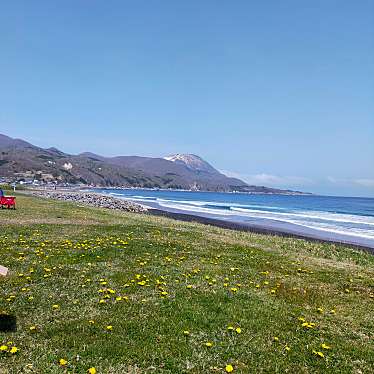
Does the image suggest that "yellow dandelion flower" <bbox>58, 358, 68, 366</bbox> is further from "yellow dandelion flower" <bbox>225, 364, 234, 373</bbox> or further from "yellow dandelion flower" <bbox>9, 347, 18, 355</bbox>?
"yellow dandelion flower" <bbox>225, 364, 234, 373</bbox>

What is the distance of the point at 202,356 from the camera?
9094mm

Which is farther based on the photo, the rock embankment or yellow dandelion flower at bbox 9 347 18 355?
the rock embankment

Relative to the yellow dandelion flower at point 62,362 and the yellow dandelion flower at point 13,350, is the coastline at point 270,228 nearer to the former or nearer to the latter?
the yellow dandelion flower at point 62,362

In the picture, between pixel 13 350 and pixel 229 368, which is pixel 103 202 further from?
pixel 229 368

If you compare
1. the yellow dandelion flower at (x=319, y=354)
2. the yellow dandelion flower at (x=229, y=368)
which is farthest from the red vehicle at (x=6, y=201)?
the yellow dandelion flower at (x=319, y=354)

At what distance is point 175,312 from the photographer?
1149cm

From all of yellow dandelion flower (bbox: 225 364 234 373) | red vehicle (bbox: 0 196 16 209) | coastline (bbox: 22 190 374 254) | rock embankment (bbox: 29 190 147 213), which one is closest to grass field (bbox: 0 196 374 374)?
yellow dandelion flower (bbox: 225 364 234 373)

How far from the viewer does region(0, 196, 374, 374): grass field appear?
29.2 ft

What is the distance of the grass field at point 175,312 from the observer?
8.91 metres

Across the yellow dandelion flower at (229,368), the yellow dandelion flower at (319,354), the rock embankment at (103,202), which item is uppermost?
the yellow dandelion flower at (319,354)

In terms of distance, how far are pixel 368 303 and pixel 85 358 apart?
400 inches

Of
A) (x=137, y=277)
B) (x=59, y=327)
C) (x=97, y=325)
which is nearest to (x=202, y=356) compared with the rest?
(x=97, y=325)

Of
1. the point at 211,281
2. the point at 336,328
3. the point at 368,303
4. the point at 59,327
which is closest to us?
the point at 59,327

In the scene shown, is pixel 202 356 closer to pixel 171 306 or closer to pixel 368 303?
pixel 171 306
